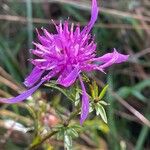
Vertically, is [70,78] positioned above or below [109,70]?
above

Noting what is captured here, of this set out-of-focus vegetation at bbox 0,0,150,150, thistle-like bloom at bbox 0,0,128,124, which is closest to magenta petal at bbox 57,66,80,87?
thistle-like bloom at bbox 0,0,128,124

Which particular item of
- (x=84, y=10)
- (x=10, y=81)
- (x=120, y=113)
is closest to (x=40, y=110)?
(x=10, y=81)

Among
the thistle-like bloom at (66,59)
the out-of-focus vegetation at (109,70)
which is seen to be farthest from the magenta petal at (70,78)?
the out-of-focus vegetation at (109,70)

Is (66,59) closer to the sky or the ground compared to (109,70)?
closer to the sky

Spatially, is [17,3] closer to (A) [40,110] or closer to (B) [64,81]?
(A) [40,110]

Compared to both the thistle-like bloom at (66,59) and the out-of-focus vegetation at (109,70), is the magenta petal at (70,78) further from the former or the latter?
the out-of-focus vegetation at (109,70)

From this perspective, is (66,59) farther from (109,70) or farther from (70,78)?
(109,70)

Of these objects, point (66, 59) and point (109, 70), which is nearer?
point (66, 59)

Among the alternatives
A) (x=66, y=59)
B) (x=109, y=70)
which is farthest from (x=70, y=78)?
(x=109, y=70)
